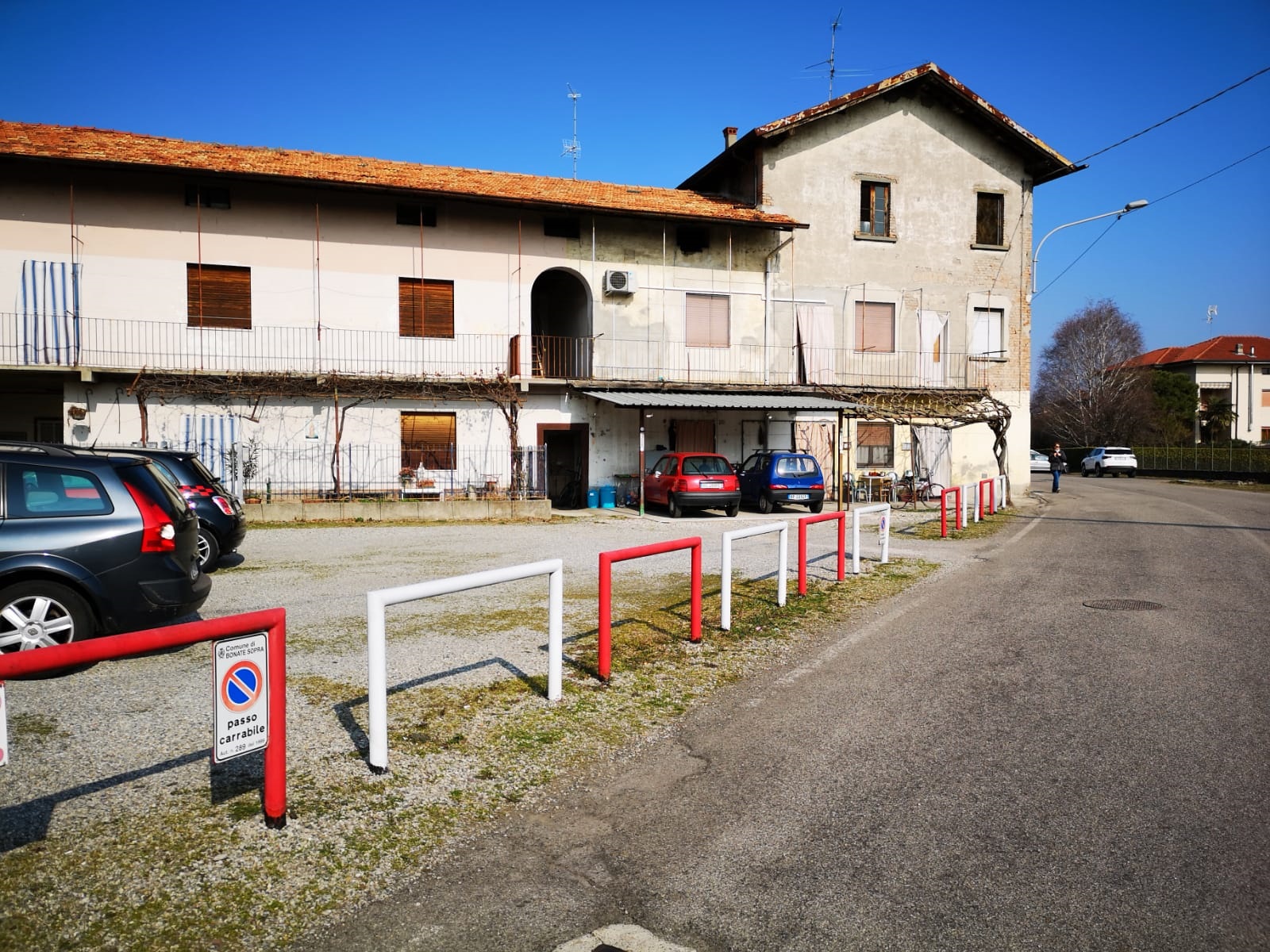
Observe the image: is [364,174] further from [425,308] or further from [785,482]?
Answer: [785,482]

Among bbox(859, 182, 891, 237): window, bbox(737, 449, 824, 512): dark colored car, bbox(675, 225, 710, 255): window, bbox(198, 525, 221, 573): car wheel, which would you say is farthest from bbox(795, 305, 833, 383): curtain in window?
bbox(198, 525, 221, 573): car wheel

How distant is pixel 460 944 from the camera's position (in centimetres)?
303

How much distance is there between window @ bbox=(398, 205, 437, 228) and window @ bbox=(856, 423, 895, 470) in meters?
15.2

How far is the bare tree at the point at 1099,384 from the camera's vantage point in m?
59.1

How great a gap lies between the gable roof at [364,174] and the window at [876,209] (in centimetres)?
337

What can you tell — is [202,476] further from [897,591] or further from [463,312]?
[463,312]

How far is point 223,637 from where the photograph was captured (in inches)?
Result: 143

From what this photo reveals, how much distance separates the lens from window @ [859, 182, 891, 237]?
2884 cm

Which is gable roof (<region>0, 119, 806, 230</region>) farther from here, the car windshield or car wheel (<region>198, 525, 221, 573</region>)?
car wheel (<region>198, 525, 221, 573</region>)

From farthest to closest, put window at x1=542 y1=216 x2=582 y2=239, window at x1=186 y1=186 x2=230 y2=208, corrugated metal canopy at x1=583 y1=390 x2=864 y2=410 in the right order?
window at x1=542 y1=216 x2=582 y2=239, corrugated metal canopy at x1=583 y1=390 x2=864 y2=410, window at x1=186 y1=186 x2=230 y2=208

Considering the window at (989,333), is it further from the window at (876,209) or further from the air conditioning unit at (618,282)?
the air conditioning unit at (618,282)

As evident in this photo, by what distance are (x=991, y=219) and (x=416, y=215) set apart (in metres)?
19.8

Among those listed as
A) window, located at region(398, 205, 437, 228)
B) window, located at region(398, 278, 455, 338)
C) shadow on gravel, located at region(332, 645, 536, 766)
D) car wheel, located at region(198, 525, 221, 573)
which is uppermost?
window, located at region(398, 205, 437, 228)

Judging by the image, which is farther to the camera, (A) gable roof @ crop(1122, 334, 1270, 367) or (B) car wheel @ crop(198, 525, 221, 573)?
(A) gable roof @ crop(1122, 334, 1270, 367)
